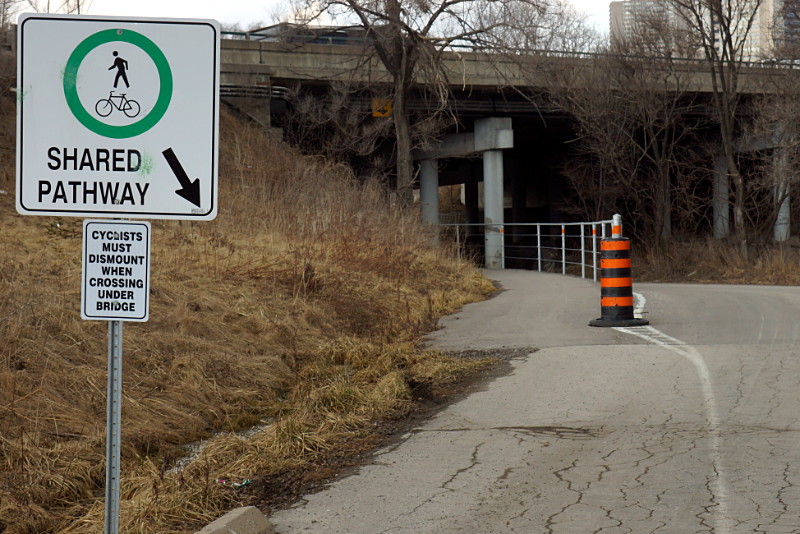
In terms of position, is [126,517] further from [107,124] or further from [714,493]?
[714,493]

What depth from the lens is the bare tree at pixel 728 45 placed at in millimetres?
28031

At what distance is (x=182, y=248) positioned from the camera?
12.9m

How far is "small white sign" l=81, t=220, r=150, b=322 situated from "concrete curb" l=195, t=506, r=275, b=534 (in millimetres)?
1287

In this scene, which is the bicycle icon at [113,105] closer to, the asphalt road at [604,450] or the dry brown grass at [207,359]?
the dry brown grass at [207,359]

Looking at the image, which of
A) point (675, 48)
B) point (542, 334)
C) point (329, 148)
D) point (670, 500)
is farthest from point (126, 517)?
point (675, 48)

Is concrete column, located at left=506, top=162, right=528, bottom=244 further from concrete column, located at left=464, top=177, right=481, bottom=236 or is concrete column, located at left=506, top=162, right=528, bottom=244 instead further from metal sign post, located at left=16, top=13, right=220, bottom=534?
metal sign post, located at left=16, top=13, right=220, bottom=534

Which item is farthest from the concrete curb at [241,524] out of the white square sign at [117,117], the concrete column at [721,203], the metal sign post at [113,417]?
the concrete column at [721,203]

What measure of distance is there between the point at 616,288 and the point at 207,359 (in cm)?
560

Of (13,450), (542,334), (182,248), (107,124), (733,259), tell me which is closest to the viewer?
(107,124)

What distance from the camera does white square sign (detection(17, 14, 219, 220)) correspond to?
3506mm

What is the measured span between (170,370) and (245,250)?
19.6 feet

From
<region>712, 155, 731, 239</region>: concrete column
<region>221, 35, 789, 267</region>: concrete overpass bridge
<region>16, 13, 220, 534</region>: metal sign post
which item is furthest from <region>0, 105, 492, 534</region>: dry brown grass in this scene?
<region>712, 155, 731, 239</region>: concrete column

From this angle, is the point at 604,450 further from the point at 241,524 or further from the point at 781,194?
the point at 781,194

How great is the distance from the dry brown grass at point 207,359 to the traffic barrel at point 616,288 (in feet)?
7.71
